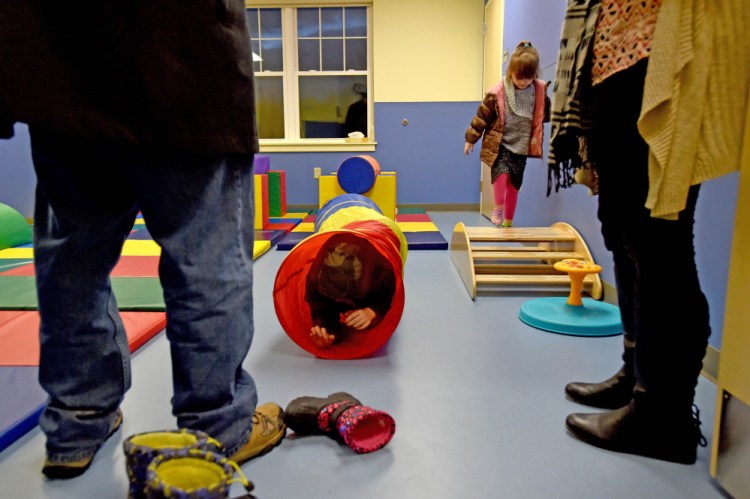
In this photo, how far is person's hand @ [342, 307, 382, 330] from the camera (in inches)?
70.9

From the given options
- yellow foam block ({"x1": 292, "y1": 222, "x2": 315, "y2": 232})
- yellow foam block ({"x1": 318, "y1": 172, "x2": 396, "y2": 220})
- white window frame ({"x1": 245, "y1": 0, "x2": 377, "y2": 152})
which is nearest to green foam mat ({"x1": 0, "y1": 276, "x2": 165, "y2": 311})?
yellow foam block ({"x1": 292, "y1": 222, "x2": 315, "y2": 232})

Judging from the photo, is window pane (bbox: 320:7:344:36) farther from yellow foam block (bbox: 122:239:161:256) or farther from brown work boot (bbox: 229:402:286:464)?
brown work boot (bbox: 229:402:286:464)

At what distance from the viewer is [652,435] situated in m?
1.18

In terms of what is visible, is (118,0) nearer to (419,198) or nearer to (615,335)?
(615,335)

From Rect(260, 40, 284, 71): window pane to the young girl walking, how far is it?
138 inches

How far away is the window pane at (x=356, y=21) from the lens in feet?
20.4

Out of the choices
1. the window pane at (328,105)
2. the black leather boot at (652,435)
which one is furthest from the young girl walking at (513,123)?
the window pane at (328,105)

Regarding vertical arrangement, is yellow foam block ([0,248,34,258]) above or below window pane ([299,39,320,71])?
below

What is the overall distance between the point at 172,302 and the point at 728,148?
3.33 feet

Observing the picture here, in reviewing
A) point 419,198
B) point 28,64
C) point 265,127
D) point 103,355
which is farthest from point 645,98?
point 265,127

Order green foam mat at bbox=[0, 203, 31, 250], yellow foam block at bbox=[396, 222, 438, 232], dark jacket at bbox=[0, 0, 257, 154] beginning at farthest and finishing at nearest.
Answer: yellow foam block at bbox=[396, 222, 438, 232]
green foam mat at bbox=[0, 203, 31, 250]
dark jacket at bbox=[0, 0, 257, 154]

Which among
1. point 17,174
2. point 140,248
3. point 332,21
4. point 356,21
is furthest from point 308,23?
point 140,248

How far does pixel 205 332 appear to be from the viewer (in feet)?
3.28

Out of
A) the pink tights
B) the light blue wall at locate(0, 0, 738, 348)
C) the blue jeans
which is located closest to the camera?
the blue jeans
